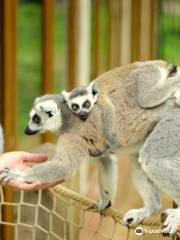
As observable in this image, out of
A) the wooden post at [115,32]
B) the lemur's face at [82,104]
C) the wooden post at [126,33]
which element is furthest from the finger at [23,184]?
the wooden post at [126,33]

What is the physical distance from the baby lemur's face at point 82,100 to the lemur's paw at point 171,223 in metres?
0.50

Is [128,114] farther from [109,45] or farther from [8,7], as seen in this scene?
[109,45]

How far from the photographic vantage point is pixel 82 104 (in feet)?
8.25

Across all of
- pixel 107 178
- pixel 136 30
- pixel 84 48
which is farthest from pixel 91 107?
pixel 136 30

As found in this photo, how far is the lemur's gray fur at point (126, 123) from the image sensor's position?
2.46m

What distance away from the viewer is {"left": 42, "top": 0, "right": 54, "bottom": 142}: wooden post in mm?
5133

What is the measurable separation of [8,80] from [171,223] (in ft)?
7.48

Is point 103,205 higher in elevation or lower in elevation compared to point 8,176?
lower

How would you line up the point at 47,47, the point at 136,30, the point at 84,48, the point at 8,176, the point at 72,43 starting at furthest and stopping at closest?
the point at 136,30, the point at 84,48, the point at 72,43, the point at 47,47, the point at 8,176

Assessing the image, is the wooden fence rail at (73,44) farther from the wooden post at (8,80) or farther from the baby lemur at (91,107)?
the baby lemur at (91,107)

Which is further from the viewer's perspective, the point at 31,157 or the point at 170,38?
the point at 170,38

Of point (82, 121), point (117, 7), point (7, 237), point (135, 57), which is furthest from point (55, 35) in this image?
point (135, 57)

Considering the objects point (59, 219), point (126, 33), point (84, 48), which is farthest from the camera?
point (126, 33)

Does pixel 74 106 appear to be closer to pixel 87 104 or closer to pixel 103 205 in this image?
pixel 87 104
